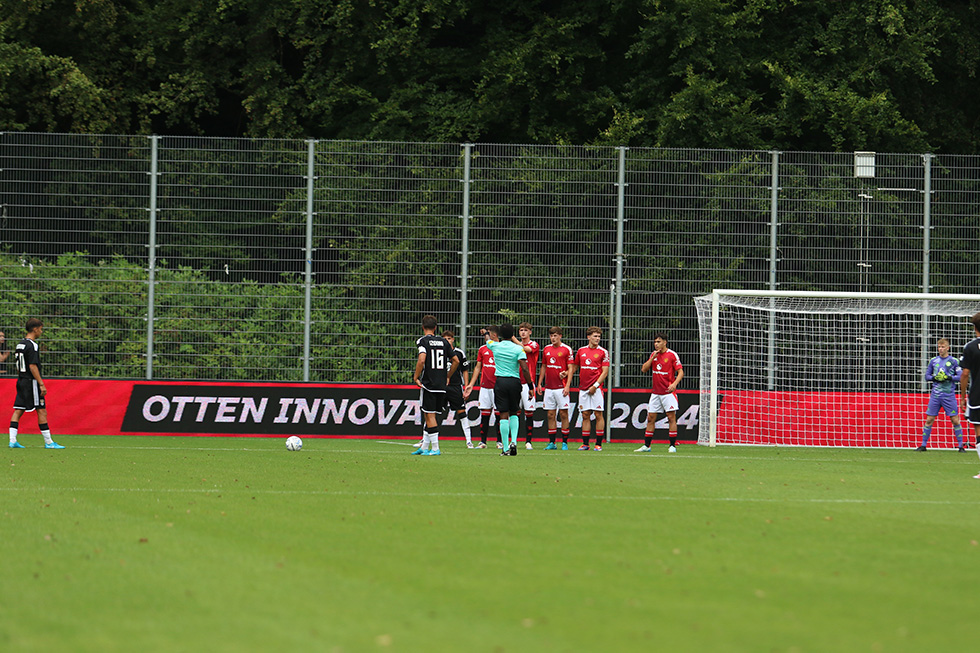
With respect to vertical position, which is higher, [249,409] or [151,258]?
[151,258]

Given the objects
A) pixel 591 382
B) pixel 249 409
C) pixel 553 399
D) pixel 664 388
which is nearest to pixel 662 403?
pixel 664 388

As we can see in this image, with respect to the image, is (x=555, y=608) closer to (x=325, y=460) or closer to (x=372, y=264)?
(x=325, y=460)

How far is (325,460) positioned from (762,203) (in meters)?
10.5

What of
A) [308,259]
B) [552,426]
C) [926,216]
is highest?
[926,216]

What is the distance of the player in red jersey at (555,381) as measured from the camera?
65.4 ft

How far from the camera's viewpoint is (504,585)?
6.59 meters

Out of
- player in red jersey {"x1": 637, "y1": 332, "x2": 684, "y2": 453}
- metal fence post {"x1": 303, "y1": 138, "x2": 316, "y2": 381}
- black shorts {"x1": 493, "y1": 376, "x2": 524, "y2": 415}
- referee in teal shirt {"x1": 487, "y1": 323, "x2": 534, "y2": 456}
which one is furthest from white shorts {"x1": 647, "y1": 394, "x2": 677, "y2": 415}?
metal fence post {"x1": 303, "y1": 138, "x2": 316, "y2": 381}

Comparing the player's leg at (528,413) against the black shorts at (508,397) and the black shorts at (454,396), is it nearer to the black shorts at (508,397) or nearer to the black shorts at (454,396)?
the black shorts at (508,397)

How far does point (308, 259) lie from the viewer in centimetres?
2223

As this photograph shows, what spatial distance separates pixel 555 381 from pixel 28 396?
832cm

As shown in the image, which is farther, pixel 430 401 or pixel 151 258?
pixel 151 258

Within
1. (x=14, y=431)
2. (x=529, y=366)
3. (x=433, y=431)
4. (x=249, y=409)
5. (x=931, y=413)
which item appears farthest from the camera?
(x=249, y=409)

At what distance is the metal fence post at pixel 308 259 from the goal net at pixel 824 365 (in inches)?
277

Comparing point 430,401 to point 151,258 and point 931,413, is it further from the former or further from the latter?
point 931,413
